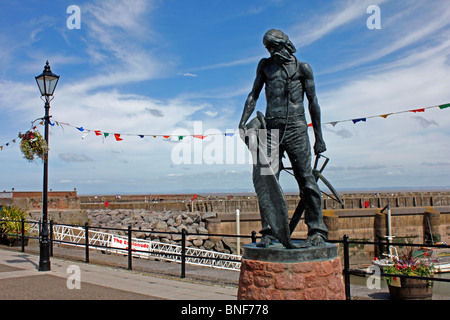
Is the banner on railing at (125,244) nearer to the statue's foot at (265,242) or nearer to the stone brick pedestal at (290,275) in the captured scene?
the statue's foot at (265,242)

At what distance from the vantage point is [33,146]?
11.2 metres

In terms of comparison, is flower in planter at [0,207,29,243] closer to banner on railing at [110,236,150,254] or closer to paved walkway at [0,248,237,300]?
banner on railing at [110,236,150,254]

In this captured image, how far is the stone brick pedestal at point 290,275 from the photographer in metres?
5.14

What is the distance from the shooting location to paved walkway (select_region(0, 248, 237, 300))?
727 cm

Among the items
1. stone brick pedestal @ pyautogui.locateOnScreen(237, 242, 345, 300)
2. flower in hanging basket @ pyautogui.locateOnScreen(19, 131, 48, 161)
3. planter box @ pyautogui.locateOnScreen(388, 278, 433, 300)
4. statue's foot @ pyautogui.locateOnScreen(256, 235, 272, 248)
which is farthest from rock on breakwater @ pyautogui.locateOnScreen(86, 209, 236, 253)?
stone brick pedestal @ pyautogui.locateOnScreen(237, 242, 345, 300)

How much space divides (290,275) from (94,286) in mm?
4548

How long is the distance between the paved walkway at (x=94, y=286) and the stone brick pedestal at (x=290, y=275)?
6.84ft

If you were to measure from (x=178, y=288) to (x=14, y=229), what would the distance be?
10293mm

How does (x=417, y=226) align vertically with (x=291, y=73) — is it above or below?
below

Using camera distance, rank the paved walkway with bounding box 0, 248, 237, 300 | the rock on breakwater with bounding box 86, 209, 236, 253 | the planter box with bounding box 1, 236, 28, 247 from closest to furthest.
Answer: the paved walkway with bounding box 0, 248, 237, 300, the planter box with bounding box 1, 236, 28, 247, the rock on breakwater with bounding box 86, 209, 236, 253

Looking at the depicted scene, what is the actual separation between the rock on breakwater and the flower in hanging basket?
1207 centimetres

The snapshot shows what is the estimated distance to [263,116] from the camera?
576cm
